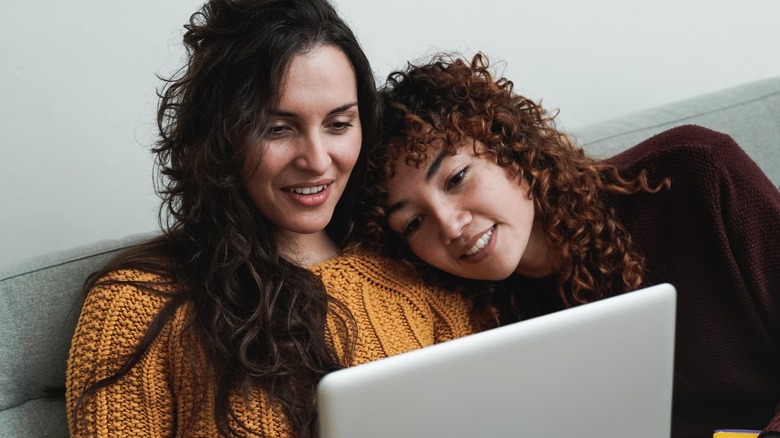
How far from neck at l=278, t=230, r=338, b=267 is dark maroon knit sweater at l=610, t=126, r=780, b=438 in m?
0.53

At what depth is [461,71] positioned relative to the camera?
1.56 m

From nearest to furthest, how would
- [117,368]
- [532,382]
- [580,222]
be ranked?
[532,382] < [117,368] < [580,222]

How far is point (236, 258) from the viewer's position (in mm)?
1386

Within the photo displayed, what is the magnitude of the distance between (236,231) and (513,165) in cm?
47

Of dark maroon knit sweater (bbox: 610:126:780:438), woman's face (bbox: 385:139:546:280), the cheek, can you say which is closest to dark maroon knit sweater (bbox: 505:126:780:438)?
dark maroon knit sweater (bbox: 610:126:780:438)

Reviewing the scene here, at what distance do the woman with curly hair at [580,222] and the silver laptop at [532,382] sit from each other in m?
0.46

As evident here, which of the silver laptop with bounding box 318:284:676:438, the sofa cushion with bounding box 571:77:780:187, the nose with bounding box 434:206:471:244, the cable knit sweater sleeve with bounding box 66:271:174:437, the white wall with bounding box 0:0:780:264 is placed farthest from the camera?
the sofa cushion with bounding box 571:77:780:187

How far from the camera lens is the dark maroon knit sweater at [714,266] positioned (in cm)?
151

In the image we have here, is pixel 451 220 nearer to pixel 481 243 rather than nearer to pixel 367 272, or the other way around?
pixel 481 243

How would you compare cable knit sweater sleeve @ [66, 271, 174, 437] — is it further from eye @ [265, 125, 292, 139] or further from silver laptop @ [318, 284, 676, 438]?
silver laptop @ [318, 284, 676, 438]

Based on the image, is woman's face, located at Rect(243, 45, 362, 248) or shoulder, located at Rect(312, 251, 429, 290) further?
shoulder, located at Rect(312, 251, 429, 290)

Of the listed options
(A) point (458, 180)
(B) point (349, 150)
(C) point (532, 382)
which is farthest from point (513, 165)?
(C) point (532, 382)

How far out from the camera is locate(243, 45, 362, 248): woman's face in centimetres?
133

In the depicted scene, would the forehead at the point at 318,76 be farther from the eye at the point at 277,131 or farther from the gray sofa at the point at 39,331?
the gray sofa at the point at 39,331
